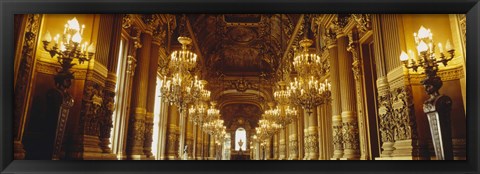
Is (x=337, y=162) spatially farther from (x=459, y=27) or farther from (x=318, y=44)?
(x=318, y=44)

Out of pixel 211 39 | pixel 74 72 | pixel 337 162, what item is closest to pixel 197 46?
pixel 211 39

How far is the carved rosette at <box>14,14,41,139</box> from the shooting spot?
3387mm

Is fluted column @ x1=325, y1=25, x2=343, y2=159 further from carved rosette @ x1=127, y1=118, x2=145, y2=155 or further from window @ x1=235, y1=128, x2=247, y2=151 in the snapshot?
window @ x1=235, y1=128, x2=247, y2=151

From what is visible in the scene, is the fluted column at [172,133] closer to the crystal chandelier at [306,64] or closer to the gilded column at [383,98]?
the crystal chandelier at [306,64]

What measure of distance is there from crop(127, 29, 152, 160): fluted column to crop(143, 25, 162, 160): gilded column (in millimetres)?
187

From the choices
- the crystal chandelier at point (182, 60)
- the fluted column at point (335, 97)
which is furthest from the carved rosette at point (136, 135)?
the fluted column at point (335, 97)

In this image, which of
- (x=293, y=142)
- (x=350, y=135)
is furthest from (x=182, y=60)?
(x=293, y=142)

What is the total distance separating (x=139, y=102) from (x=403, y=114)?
621 cm

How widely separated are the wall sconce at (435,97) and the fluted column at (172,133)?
30.2 ft

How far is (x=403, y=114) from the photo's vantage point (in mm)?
4438

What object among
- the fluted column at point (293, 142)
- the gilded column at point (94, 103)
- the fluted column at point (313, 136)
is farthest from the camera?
the fluted column at point (293, 142)

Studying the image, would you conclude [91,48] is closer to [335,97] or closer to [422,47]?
[422,47]

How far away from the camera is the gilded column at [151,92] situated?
820 cm

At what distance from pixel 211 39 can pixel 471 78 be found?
9.04 metres
